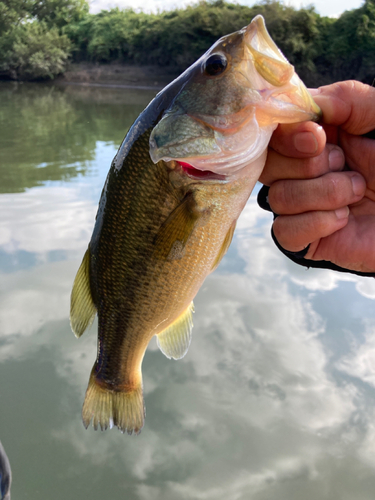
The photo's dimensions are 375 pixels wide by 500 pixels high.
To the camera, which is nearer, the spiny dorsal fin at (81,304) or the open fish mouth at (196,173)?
the open fish mouth at (196,173)

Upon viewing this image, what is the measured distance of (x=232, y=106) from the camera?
131 centimetres

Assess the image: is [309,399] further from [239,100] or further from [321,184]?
[239,100]

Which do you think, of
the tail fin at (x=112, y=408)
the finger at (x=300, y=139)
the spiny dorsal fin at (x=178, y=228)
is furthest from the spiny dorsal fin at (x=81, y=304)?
the finger at (x=300, y=139)

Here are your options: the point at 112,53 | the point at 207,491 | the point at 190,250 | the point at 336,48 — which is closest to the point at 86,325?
the point at 190,250

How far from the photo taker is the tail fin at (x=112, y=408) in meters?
2.01

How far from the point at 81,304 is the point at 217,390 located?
1.94 meters

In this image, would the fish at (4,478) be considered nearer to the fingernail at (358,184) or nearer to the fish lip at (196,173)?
the fish lip at (196,173)

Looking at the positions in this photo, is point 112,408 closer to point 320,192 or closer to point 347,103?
point 320,192

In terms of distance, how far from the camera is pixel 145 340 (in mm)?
1907

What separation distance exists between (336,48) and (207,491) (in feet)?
93.0

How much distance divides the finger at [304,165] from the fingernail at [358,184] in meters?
0.08

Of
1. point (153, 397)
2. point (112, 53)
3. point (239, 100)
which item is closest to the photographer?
point (239, 100)

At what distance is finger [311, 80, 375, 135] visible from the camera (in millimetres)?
1554

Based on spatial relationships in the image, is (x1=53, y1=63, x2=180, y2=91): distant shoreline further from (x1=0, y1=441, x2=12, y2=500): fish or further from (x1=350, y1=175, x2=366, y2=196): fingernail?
(x1=0, y1=441, x2=12, y2=500): fish
